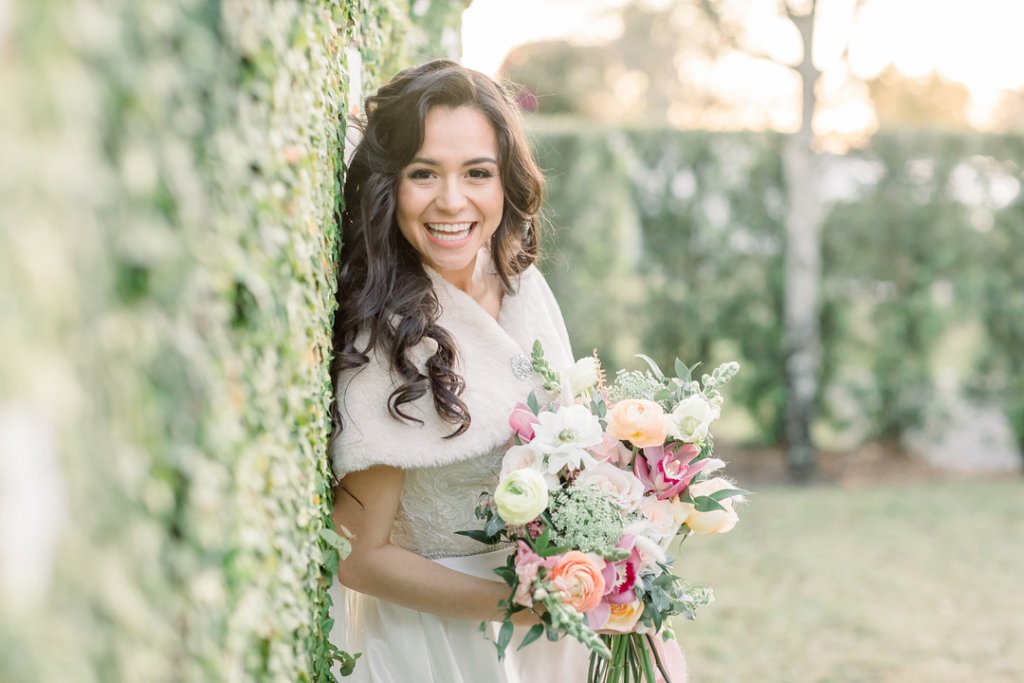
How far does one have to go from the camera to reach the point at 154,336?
37.7 inches

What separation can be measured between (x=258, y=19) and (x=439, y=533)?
1366mm

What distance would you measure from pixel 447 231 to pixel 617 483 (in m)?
0.69

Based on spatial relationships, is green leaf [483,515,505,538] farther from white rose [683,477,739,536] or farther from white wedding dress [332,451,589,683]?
white rose [683,477,739,536]

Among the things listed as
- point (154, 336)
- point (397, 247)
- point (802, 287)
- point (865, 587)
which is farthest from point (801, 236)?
point (154, 336)

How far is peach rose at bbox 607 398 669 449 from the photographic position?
2139 millimetres

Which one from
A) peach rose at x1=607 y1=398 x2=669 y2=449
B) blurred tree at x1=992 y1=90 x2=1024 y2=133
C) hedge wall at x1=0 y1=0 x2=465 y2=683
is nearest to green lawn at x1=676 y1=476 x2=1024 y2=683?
peach rose at x1=607 y1=398 x2=669 y2=449

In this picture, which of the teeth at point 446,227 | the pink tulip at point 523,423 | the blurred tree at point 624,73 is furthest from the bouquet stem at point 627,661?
the blurred tree at point 624,73

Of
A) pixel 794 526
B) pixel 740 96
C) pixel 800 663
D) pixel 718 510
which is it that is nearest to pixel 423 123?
pixel 718 510

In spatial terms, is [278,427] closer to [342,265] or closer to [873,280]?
[342,265]

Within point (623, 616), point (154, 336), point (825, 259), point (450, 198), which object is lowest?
point (825, 259)

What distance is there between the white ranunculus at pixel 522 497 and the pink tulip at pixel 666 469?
309 millimetres

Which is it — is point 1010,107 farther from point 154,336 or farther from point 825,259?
point 154,336

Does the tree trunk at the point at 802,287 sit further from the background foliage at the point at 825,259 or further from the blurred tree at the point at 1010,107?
the blurred tree at the point at 1010,107

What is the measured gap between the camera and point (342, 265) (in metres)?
2.27
